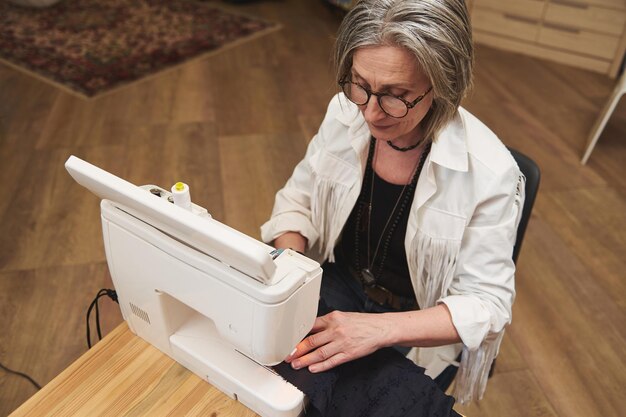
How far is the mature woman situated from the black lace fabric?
0.03 m

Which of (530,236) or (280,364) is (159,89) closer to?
(530,236)

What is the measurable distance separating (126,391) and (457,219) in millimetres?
727

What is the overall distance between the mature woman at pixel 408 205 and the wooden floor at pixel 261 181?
246 millimetres

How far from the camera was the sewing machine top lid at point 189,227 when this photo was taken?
694mm

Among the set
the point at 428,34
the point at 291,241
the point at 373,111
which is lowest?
the point at 291,241

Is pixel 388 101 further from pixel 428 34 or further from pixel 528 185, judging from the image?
pixel 528 185

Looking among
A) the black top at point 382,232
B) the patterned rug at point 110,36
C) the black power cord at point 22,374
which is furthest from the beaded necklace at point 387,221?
the patterned rug at point 110,36

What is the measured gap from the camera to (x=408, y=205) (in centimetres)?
124

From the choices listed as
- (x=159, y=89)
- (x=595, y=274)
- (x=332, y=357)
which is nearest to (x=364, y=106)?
(x=332, y=357)

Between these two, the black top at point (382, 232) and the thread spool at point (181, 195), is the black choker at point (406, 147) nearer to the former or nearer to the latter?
the black top at point (382, 232)

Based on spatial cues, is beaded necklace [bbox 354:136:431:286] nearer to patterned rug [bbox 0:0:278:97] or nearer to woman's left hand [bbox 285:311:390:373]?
woman's left hand [bbox 285:311:390:373]

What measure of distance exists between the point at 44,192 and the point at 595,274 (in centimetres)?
264

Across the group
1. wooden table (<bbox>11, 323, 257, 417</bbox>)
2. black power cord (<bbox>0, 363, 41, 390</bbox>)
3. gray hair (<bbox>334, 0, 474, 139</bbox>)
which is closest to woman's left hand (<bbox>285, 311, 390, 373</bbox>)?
wooden table (<bbox>11, 323, 257, 417</bbox>)

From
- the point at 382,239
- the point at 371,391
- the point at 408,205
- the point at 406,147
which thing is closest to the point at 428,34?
the point at 406,147
